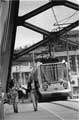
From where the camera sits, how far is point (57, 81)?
14734mm

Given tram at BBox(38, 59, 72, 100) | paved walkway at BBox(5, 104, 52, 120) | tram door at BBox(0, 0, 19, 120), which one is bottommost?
paved walkway at BBox(5, 104, 52, 120)

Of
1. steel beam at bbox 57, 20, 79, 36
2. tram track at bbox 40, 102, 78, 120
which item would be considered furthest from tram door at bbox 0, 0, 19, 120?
steel beam at bbox 57, 20, 79, 36

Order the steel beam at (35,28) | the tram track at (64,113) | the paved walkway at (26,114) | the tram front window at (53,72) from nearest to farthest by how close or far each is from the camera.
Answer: the tram track at (64,113)
the paved walkway at (26,114)
the tram front window at (53,72)
the steel beam at (35,28)

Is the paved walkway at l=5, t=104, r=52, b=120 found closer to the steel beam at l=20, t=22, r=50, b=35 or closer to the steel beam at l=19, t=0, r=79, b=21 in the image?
the steel beam at l=19, t=0, r=79, b=21

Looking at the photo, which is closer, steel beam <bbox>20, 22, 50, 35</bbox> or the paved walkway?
the paved walkway

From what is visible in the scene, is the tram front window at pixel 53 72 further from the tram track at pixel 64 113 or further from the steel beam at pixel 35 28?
the steel beam at pixel 35 28

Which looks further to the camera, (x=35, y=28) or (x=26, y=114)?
(x=35, y=28)

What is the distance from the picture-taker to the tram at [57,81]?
1494 cm

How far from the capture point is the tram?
1494 cm

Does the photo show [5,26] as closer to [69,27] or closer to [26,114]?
[26,114]

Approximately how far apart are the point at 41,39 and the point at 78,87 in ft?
34.0

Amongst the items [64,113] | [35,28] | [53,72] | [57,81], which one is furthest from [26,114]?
[35,28]

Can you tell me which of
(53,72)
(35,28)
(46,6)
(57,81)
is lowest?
(57,81)

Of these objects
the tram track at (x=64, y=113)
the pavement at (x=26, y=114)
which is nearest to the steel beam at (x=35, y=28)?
the pavement at (x=26, y=114)
